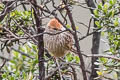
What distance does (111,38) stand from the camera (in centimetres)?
222

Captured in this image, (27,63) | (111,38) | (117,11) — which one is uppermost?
(117,11)

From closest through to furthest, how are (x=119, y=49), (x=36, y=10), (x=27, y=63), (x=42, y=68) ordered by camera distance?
1. (x=36, y=10)
2. (x=42, y=68)
3. (x=119, y=49)
4. (x=27, y=63)

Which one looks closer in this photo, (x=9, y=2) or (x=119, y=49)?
(x=9, y=2)

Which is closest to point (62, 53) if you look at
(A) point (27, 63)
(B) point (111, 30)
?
(A) point (27, 63)

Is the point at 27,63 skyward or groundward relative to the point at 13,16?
groundward

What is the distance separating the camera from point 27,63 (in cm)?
236

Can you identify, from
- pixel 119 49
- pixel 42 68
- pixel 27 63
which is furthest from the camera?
pixel 27 63

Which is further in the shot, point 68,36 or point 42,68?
point 68,36

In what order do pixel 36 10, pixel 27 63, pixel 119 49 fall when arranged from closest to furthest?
1. pixel 36 10
2. pixel 119 49
3. pixel 27 63

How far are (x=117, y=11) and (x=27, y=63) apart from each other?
0.80 metres

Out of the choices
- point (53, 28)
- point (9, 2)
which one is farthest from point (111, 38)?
point (9, 2)

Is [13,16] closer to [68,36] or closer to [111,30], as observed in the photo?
[68,36]

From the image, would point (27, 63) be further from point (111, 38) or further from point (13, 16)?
point (111, 38)

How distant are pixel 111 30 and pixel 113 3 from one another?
0.68 ft
